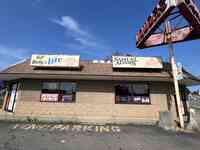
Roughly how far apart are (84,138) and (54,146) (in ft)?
6.00

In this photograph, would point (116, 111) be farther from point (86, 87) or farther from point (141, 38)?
point (141, 38)

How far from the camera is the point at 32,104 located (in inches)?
527

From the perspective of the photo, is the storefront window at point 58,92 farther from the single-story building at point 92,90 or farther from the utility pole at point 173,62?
the utility pole at point 173,62

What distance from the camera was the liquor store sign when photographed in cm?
1420

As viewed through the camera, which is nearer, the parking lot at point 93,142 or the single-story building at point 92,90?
the parking lot at point 93,142

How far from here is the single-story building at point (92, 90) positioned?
1305 cm

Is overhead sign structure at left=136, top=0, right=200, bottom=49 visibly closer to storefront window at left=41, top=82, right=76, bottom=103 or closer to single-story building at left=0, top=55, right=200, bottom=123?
single-story building at left=0, top=55, right=200, bottom=123

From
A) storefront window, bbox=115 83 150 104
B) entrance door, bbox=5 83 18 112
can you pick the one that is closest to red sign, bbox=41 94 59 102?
entrance door, bbox=5 83 18 112

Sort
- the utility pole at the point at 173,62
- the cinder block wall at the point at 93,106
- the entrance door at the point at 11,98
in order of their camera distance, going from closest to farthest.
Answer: the utility pole at the point at 173,62 → the cinder block wall at the point at 93,106 → the entrance door at the point at 11,98

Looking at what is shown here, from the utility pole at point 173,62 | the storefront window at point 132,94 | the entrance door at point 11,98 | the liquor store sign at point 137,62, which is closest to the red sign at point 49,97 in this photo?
the entrance door at point 11,98

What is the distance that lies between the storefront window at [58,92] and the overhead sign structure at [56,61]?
1.60m

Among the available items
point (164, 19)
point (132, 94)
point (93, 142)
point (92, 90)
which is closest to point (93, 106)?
point (92, 90)

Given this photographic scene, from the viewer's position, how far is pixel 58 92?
1370cm

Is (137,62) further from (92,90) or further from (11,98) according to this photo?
(11,98)
